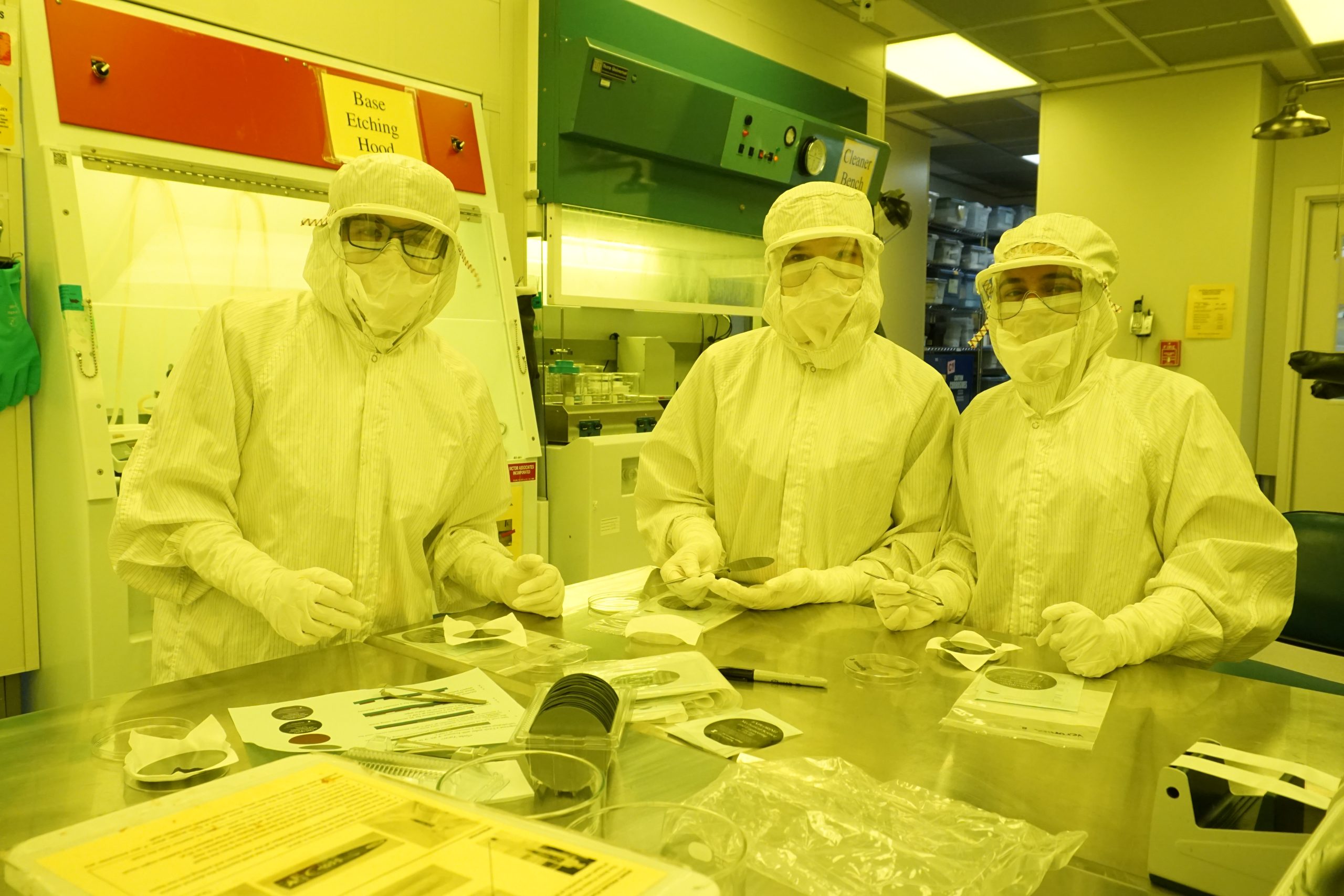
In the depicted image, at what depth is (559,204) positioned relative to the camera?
3.71 metres

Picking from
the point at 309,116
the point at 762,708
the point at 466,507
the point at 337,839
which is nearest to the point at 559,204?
the point at 309,116

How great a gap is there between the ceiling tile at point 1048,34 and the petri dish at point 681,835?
522 centimetres

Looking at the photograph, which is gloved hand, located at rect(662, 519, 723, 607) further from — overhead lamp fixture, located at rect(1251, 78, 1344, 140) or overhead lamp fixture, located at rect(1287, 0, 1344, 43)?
overhead lamp fixture, located at rect(1287, 0, 1344, 43)

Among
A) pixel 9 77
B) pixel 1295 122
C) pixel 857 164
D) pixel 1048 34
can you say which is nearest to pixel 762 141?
pixel 857 164

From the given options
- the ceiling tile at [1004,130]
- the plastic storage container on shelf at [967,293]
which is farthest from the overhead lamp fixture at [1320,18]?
the plastic storage container on shelf at [967,293]

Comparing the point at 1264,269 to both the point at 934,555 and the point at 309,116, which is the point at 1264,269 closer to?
the point at 934,555

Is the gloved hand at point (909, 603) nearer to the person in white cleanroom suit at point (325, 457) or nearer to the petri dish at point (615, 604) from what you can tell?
the petri dish at point (615, 604)

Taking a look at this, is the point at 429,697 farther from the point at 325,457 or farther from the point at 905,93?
the point at 905,93

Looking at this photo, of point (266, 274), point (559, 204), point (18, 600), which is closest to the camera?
point (18, 600)

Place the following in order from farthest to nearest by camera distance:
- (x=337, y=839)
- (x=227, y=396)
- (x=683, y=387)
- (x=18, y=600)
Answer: (x=18, y=600) → (x=683, y=387) → (x=227, y=396) → (x=337, y=839)

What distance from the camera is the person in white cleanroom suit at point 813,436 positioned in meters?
1.97

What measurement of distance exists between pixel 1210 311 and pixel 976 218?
2.97 meters

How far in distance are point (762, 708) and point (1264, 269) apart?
622 centimetres

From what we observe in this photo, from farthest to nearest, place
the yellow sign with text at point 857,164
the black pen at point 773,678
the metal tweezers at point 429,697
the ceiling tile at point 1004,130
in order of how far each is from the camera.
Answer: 1. the ceiling tile at point 1004,130
2. the yellow sign with text at point 857,164
3. the black pen at point 773,678
4. the metal tweezers at point 429,697
